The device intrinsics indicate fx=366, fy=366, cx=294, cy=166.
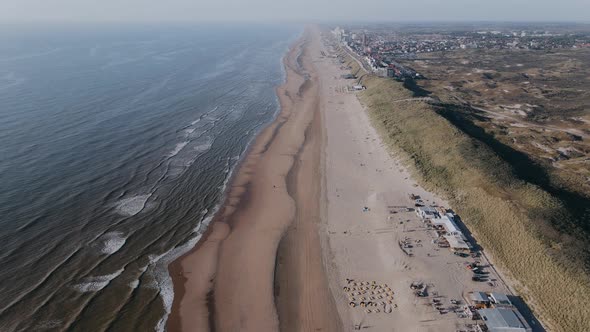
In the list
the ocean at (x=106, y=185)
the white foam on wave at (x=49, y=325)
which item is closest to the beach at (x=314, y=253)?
the ocean at (x=106, y=185)

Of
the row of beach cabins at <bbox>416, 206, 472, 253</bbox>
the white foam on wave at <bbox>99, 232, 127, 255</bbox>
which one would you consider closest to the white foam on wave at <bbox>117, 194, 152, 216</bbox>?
the white foam on wave at <bbox>99, 232, 127, 255</bbox>

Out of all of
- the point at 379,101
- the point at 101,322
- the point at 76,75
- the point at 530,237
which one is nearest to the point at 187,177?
the point at 101,322

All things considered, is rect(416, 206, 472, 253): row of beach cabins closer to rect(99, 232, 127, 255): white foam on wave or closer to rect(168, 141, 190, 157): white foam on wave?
rect(99, 232, 127, 255): white foam on wave

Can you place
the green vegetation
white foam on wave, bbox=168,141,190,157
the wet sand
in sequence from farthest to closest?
white foam on wave, bbox=168,141,190,157, the wet sand, the green vegetation

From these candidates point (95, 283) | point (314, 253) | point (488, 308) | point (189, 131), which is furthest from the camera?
point (189, 131)

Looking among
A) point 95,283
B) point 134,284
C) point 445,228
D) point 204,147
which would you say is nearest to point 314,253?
point 445,228

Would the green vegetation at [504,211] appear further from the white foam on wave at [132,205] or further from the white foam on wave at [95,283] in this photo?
the white foam on wave at [132,205]

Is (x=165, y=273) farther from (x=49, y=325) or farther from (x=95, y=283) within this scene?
(x=49, y=325)
